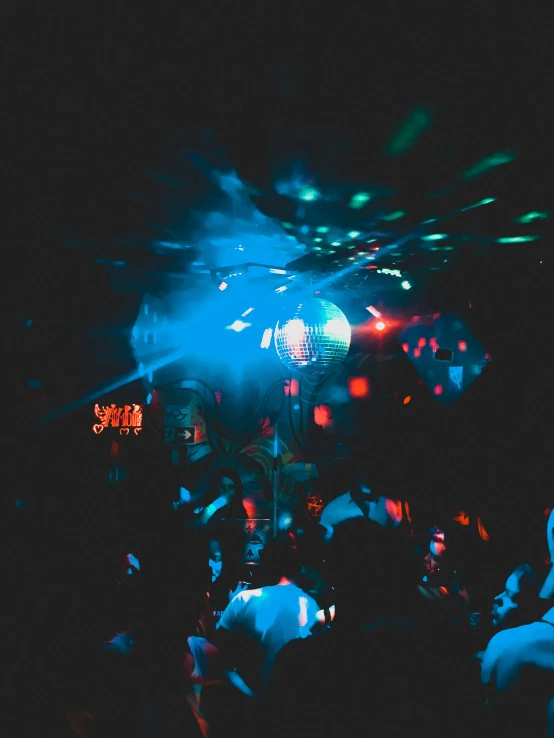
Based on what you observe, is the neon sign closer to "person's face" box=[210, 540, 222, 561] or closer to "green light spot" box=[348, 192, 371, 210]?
"person's face" box=[210, 540, 222, 561]

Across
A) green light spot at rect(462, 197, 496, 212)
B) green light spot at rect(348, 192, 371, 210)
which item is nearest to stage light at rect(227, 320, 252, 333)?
green light spot at rect(348, 192, 371, 210)

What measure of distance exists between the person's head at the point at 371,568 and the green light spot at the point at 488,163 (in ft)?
5.69

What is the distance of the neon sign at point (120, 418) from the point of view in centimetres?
557

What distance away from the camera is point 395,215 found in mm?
3291

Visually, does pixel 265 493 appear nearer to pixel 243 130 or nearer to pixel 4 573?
pixel 4 573

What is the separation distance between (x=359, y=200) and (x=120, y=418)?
3.96 meters

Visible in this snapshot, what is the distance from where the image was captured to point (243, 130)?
2172mm

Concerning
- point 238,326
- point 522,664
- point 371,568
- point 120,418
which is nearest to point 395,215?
point 371,568

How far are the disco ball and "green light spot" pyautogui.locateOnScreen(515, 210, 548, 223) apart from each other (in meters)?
1.29

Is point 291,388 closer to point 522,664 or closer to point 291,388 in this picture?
point 291,388

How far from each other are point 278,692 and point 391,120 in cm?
233

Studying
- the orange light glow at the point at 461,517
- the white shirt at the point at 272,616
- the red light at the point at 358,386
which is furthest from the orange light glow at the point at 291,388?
the white shirt at the point at 272,616

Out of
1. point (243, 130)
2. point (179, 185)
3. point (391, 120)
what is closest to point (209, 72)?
point (243, 130)

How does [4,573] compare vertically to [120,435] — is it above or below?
below
